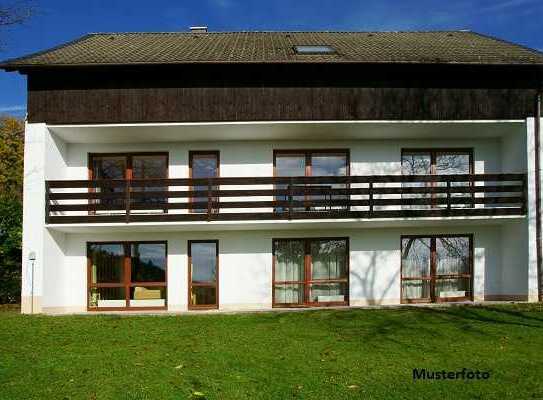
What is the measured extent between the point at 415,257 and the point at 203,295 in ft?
20.0

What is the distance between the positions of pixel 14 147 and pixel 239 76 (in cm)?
2133

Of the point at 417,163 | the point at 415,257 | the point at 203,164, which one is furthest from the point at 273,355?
the point at 417,163

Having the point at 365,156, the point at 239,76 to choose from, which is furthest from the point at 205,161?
the point at 365,156

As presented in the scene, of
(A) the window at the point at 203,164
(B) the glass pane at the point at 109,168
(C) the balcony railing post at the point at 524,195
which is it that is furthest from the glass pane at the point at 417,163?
(B) the glass pane at the point at 109,168

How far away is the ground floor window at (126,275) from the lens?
497 inches

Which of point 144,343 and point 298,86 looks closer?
point 144,343

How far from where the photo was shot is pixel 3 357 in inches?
289

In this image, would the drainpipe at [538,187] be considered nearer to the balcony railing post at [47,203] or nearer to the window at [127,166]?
the window at [127,166]

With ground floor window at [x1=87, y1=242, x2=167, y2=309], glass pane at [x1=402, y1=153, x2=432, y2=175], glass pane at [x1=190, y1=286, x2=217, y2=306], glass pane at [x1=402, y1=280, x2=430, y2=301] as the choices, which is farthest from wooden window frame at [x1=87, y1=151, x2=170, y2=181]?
glass pane at [x1=402, y1=280, x2=430, y2=301]

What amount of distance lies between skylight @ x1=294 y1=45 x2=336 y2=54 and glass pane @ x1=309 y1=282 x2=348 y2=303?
6.57 metres

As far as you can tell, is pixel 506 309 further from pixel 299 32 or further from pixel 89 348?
pixel 299 32

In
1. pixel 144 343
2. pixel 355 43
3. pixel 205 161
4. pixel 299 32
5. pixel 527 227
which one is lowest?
pixel 144 343

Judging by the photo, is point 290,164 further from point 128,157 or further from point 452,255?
point 452,255

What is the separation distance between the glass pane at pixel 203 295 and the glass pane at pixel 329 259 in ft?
9.26
